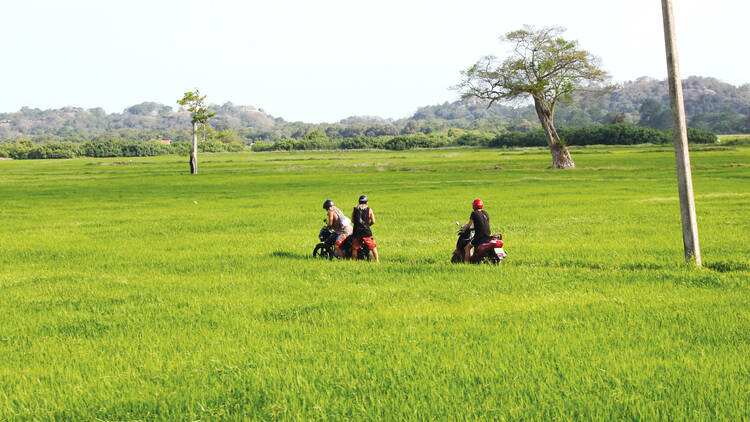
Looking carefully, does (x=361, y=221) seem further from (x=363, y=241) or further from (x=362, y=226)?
(x=363, y=241)

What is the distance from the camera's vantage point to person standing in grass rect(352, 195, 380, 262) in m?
15.7

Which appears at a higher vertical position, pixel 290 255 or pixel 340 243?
pixel 340 243

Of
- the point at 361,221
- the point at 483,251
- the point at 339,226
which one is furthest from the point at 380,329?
the point at 339,226

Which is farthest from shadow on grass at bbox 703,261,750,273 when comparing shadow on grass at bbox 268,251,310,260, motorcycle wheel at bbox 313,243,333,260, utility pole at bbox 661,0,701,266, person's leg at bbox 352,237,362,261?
shadow on grass at bbox 268,251,310,260

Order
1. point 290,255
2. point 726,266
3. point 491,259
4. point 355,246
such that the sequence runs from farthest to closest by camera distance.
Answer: point 290,255
point 355,246
point 491,259
point 726,266

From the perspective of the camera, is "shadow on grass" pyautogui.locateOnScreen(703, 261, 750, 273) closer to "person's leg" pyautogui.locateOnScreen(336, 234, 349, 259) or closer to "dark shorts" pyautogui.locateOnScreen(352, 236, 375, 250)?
"dark shorts" pyautogui.locateOnScreen(352, 236, 375, 250)

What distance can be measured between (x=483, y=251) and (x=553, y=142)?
60550 mm

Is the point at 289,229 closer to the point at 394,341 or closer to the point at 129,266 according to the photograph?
the point at 129,266

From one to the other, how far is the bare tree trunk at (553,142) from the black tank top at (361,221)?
196 ft

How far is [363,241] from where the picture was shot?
16344mm

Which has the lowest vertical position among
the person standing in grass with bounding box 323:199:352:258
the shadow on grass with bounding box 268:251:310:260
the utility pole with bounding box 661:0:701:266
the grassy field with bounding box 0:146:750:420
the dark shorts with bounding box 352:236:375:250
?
the grassy field with bounding box 0:146:750:420

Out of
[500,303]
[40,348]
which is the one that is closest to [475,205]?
[500,303]

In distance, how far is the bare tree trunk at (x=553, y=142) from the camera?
236 feet

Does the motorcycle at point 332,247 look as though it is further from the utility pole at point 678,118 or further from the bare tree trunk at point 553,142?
the bare tree trunk at point 553,142
